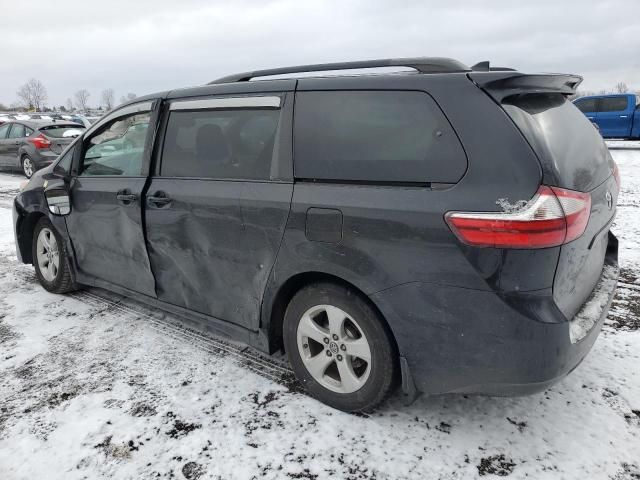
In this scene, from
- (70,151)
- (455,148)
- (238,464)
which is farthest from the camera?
(70,151)

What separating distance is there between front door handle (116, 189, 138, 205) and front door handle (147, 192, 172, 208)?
0.55ft

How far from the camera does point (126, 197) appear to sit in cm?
328

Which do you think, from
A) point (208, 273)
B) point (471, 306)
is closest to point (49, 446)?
point (208, 273)

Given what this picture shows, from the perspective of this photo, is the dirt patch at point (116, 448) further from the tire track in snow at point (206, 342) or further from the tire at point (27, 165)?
the tire at point (27, 165)

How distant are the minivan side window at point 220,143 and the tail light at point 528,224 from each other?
1.16 metres

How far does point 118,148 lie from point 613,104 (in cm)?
1644

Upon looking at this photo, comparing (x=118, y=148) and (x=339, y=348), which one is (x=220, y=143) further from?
(x=339, y=348)

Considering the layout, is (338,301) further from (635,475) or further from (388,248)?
(635,475)

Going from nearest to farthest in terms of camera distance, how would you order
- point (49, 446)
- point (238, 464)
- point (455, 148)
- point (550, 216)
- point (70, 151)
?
1. point (550, 216)
2. point (455, 148)
3. point (238, 464)
4. point (49, 446)
5. point (70, 151)

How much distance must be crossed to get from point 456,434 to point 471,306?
2.55ft

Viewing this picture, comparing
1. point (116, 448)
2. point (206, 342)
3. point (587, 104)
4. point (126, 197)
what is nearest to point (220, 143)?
point (126, 197)

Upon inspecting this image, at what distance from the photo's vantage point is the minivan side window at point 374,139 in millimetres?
2082

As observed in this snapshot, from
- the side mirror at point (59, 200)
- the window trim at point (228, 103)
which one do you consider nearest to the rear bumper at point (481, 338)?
the window trim at point (228, 103)

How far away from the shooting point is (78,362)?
10.2ft
